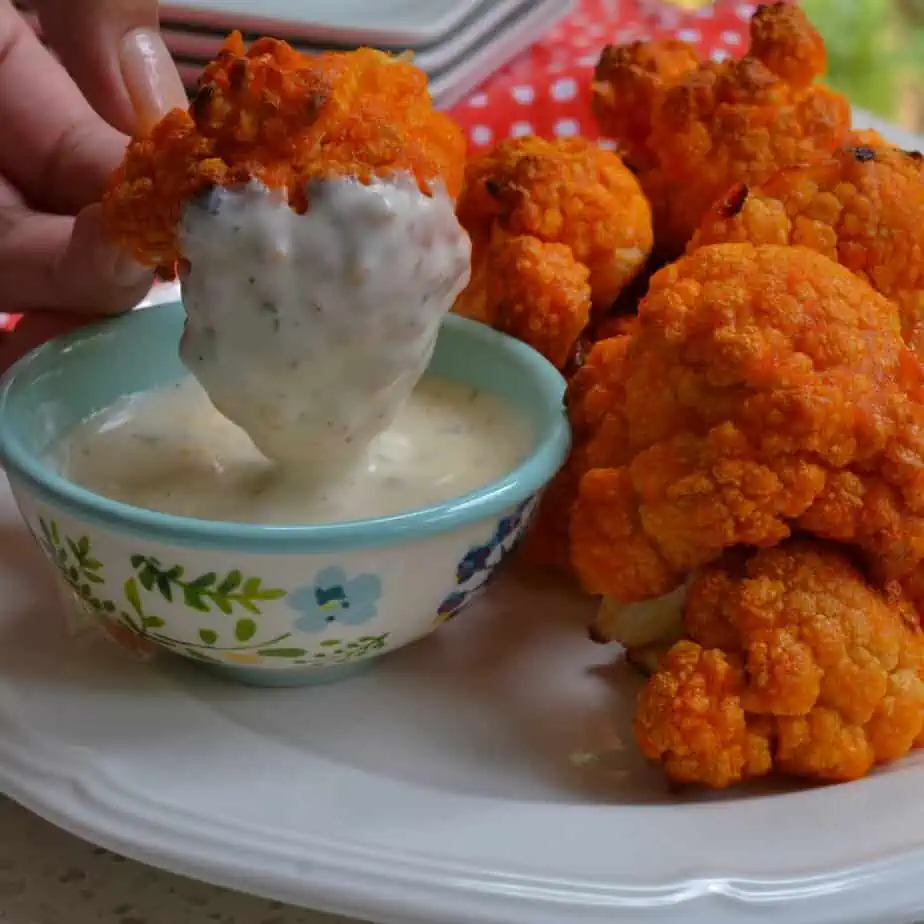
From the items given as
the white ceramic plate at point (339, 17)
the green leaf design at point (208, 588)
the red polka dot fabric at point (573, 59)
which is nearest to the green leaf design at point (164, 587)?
the green leaf design at point (208, 588)

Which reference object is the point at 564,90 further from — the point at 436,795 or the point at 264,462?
the point at 436,795

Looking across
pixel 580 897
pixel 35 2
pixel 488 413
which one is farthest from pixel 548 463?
pixel 35 2

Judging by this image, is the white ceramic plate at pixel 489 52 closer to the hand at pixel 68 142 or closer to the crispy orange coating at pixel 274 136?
the hand at pixel 68 142

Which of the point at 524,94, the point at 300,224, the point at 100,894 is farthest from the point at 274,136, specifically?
the point at 524,94

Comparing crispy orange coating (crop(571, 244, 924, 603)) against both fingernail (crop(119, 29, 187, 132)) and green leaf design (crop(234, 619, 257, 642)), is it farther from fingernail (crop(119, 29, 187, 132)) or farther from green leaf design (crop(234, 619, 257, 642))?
fingernail (crop(119, 29, 187, 132))

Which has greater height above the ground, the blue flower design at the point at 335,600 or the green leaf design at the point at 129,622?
the blue flower design at the point at 335,600

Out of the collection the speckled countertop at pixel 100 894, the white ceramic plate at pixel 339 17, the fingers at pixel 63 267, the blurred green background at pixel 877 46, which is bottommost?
the blurred green background at pixel 877 46

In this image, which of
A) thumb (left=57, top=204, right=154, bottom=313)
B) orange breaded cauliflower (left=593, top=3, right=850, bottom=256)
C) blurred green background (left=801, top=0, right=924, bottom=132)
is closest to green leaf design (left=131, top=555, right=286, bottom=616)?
thumb (left=57, top=204, right=154, bottom=313)
